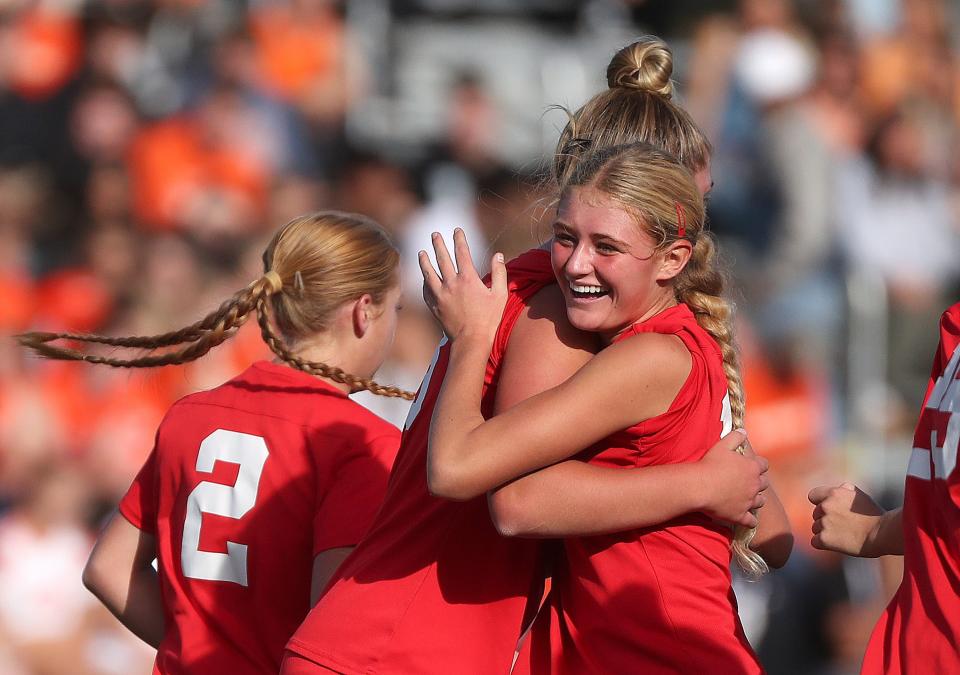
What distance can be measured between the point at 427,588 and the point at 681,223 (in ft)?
2.55

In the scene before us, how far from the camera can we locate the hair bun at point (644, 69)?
2516 mm

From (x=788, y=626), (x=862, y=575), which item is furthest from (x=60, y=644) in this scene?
(x=862, y=575)

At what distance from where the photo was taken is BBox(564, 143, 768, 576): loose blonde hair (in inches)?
85.2

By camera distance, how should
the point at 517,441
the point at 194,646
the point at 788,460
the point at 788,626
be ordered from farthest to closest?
the point at 788,460, the point at 788,626, the point at 194,646, the point at 517,441

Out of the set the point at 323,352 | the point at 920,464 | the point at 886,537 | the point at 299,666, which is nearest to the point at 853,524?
the point at 886,537

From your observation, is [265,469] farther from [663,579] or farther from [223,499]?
[663,579]

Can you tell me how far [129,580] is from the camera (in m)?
2.86

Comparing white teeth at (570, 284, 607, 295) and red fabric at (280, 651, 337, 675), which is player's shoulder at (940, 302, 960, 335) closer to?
white teeth at (570, 284, 607, 295)

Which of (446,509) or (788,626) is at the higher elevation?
(446,509)

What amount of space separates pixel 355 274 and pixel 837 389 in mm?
5081

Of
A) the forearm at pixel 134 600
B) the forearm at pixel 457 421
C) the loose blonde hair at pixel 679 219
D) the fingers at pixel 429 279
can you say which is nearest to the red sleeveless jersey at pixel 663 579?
the loose blonde hair at pixel 679 219

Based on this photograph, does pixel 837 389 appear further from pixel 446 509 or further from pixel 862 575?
pixel 446 509

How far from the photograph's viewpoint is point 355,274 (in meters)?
2.80

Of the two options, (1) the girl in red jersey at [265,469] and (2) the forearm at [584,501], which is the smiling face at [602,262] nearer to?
(2) the forearm at [584,501]
